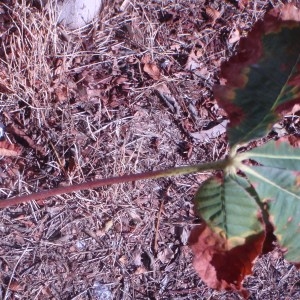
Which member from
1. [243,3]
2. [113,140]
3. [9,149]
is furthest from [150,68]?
[9,149]

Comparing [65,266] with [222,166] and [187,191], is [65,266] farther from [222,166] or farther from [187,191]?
[222,166]

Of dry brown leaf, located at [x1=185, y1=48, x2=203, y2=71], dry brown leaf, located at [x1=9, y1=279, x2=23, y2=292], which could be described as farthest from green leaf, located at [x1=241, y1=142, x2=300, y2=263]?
dry brown leaf, located at [x1=9, y1=279, x2=23, y2=292]

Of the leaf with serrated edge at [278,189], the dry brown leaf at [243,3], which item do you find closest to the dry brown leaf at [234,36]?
the dry brown leaf at [243,3]

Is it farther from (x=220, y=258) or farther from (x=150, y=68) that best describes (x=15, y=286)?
(x=220, y=258)

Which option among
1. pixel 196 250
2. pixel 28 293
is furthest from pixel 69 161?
pixel 196 250

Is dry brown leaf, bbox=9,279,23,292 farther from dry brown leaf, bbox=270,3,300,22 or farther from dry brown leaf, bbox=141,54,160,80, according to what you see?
dry brown leaf, bbox=270,3,300,22

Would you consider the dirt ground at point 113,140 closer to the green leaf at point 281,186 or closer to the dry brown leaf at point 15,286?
the dry brown leaf at point 15,286

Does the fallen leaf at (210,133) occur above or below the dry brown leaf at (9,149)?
above
